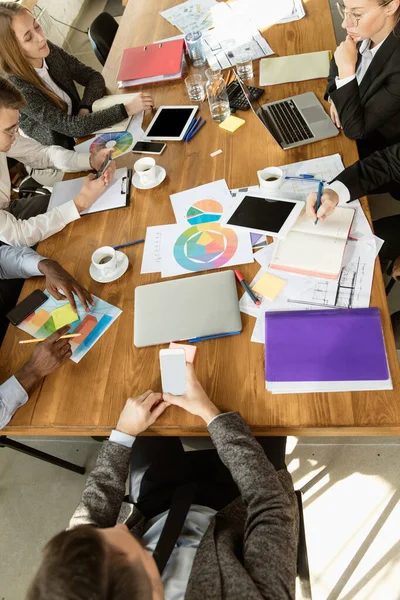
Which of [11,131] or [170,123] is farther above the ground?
[11,131]

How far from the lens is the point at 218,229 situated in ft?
4.50

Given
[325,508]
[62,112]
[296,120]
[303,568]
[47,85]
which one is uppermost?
[47,85]

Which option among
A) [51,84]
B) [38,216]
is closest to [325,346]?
[38,216]

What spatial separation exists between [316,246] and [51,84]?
1.66 meters

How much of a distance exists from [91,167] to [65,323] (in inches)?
29.4

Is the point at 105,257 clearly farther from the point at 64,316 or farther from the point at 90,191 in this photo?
the point at 90,191

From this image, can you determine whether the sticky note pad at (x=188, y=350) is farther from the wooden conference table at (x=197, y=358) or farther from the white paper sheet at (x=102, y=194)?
the white paper sheet at (x=102, y=194)

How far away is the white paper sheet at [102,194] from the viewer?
158cm

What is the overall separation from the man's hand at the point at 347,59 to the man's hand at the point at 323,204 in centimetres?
52

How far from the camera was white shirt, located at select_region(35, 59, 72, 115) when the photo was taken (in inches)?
80.2

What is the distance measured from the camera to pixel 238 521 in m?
1.05

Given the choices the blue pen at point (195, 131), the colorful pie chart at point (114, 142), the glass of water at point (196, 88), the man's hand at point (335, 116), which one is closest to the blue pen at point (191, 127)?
the blue pen at point (195, 131)

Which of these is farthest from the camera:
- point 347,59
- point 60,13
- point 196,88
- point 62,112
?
point 60,13

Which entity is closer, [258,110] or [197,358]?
[197,358]
